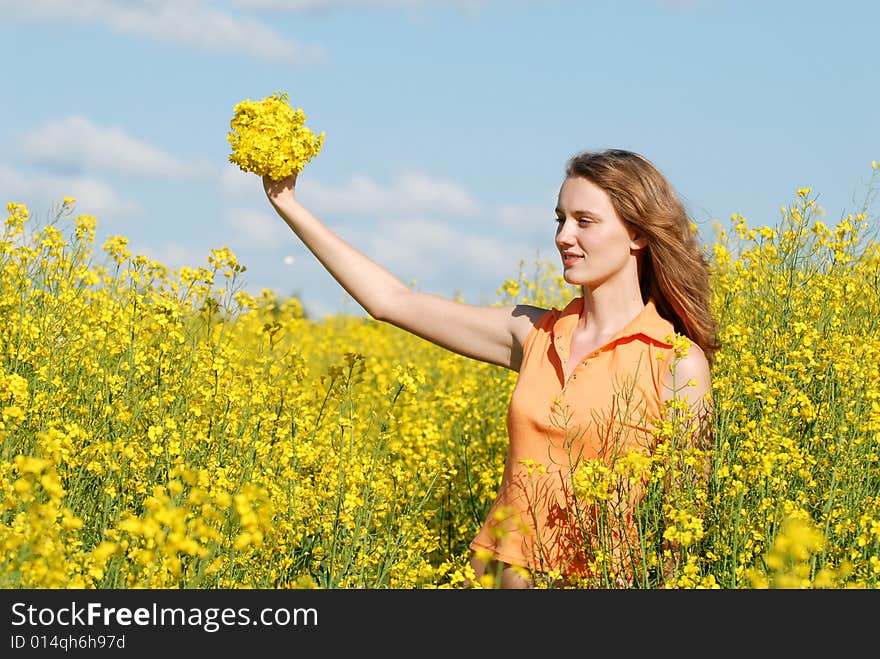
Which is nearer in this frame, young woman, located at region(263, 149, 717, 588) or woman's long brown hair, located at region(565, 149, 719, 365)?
young woman, located at region(263, 149, 717, 588)

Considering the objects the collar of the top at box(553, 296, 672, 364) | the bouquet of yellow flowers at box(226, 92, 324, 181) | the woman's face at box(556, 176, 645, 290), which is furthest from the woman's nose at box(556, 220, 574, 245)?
the bouquet of yellow flowers at box(226, 92, 324, 181)

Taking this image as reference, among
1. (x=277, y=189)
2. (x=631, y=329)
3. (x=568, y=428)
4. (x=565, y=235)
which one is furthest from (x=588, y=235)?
(x=277, y=189)

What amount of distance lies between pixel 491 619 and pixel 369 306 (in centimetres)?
146

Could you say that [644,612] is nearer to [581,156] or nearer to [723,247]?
[581,156]

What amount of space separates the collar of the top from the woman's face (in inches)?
6.0

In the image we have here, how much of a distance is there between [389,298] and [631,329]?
0.79 meters

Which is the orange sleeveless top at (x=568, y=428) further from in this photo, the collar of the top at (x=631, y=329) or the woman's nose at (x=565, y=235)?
the woman's nose at (x=565, y=235)

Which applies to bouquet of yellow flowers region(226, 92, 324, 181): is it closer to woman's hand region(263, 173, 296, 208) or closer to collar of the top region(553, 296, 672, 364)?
woman's hand region(263, 173, 296, 208)

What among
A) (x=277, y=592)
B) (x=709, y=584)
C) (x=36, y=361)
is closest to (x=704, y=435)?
(x=709, y=584)

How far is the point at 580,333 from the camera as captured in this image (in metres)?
3.48

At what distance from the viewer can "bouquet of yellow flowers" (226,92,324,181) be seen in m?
3.49

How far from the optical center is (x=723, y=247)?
511 cm

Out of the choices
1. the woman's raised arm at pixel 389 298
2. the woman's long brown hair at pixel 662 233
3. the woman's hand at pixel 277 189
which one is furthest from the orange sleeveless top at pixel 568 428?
the woman's hand at pixel 277 189

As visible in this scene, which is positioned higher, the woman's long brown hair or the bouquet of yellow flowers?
the bouquet of yellow flowers
